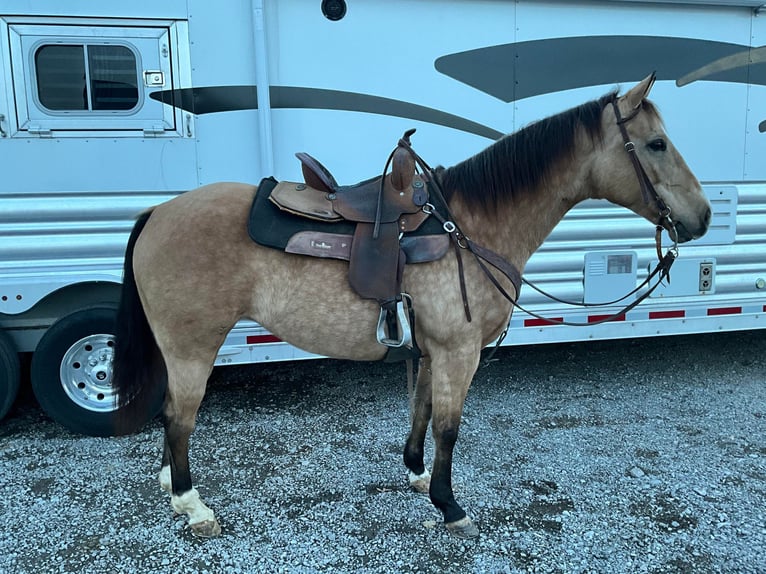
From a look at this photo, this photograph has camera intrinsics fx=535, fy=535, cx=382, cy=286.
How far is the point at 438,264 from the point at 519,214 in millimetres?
479

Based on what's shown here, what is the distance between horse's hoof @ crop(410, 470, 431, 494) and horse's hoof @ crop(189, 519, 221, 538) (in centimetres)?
104

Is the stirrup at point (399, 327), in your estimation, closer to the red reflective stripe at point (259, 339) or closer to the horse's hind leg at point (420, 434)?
the horse's hind leg at point (420, 434)

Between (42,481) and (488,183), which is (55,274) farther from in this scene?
(488,183)

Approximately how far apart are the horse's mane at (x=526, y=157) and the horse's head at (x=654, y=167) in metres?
0.09

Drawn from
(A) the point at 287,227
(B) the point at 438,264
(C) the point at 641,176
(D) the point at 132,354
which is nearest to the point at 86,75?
(D) the point at 132,354

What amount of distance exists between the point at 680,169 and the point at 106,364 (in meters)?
3.58

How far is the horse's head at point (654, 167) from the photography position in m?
2.40

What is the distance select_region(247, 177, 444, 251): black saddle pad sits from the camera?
2.42 meters

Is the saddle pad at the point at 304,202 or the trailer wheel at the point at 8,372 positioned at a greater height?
the saddle pad at the point at 304,202

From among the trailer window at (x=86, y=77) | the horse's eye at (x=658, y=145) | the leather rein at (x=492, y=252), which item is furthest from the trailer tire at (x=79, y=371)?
the horse's eye at (x=658, y=145)

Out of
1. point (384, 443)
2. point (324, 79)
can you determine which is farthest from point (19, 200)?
point (384, 443)

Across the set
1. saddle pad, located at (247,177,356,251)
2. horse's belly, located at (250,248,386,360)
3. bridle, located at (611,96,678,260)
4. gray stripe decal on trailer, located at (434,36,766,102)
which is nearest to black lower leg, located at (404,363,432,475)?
horse's belly, located at (250,248,386,360)

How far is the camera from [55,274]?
3.35 metres

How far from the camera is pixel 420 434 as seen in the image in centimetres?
293
